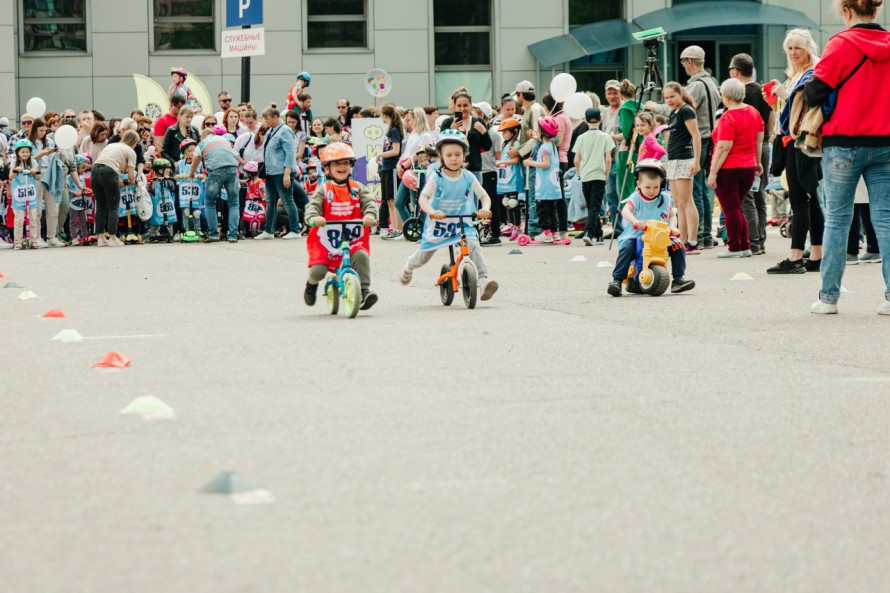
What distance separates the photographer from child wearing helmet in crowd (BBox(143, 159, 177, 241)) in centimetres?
2181

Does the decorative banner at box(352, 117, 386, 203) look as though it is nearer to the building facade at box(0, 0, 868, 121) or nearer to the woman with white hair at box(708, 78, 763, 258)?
the woman with white hair at box(708, 78, 763, 258)

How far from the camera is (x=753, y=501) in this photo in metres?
4.69

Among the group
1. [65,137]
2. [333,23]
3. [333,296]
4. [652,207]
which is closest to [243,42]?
[65,137]

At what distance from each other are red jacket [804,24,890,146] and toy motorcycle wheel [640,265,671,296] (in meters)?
2.61

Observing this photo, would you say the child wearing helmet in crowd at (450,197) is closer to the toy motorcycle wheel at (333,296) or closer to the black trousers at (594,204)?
the toy motorcycle wheel at (333,296)

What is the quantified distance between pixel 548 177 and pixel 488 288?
7.59m

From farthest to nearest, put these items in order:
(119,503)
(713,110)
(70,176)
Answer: (70,176)
(713,110)
(119,503)

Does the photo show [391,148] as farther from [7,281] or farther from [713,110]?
[7,281]

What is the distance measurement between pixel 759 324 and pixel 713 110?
772 cm

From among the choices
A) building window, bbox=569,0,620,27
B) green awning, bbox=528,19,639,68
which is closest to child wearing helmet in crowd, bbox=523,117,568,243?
green awning, bbox=528,19,639,68

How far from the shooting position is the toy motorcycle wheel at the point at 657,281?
39.3 feet

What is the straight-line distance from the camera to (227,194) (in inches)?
859

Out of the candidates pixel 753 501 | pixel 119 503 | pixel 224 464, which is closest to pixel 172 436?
pixel 224 464

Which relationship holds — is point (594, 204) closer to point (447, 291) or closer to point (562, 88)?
point (562, 88)
